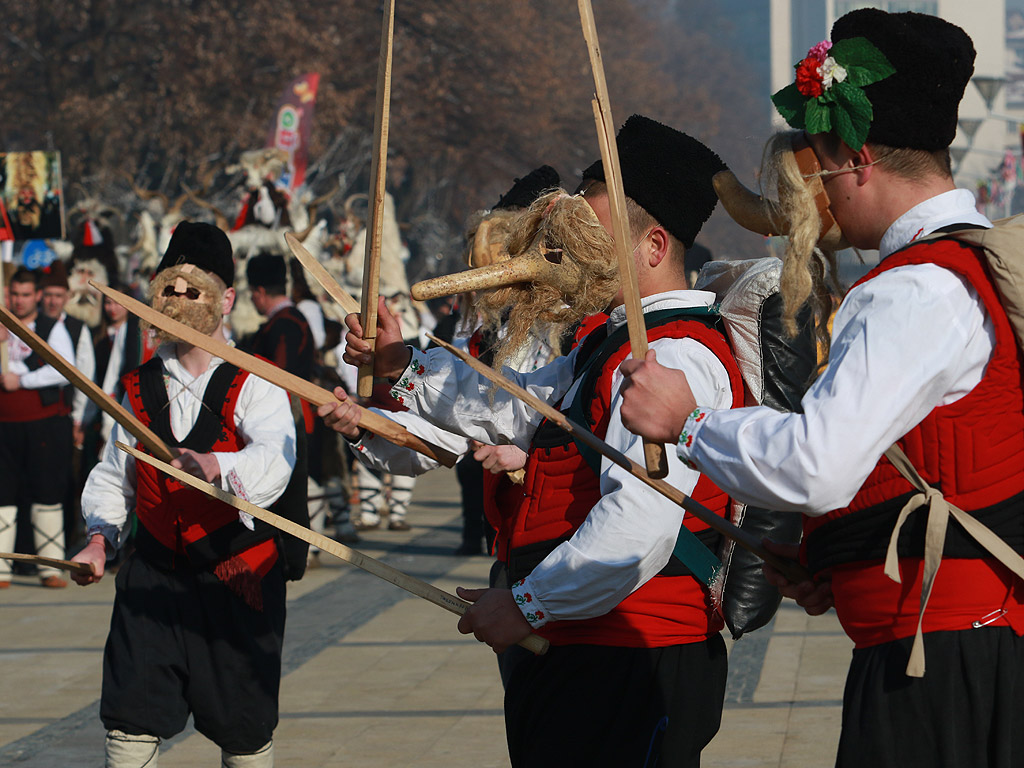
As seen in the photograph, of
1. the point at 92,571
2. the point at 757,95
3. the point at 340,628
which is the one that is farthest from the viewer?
the point at 757,95

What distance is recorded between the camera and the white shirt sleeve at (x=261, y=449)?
13.8 ft

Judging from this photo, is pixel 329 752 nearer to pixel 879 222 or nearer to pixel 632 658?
pixel 632 658

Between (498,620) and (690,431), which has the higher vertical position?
(690,431)

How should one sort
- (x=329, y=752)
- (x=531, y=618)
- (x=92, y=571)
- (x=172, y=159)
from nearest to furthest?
(x=531, y=618)
(x=92, y=571)
(x=329, y=752)
(x=172, y=159)

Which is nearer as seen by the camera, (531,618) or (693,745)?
(531,618)

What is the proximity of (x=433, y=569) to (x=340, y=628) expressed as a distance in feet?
6.16

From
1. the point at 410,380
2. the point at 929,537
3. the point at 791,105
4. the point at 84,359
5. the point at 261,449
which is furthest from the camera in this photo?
the point at 84,359

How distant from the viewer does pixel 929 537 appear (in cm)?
229

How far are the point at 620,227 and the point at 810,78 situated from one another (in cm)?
41

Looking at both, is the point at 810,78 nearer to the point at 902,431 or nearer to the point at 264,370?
the point at 902,431

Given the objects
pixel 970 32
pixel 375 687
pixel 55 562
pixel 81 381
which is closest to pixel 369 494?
pixel 375 687

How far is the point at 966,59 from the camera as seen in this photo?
2506mm

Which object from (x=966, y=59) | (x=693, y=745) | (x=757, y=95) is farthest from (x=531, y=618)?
(x=757, y=95)

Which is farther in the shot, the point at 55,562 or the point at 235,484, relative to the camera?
the point at 235,484
